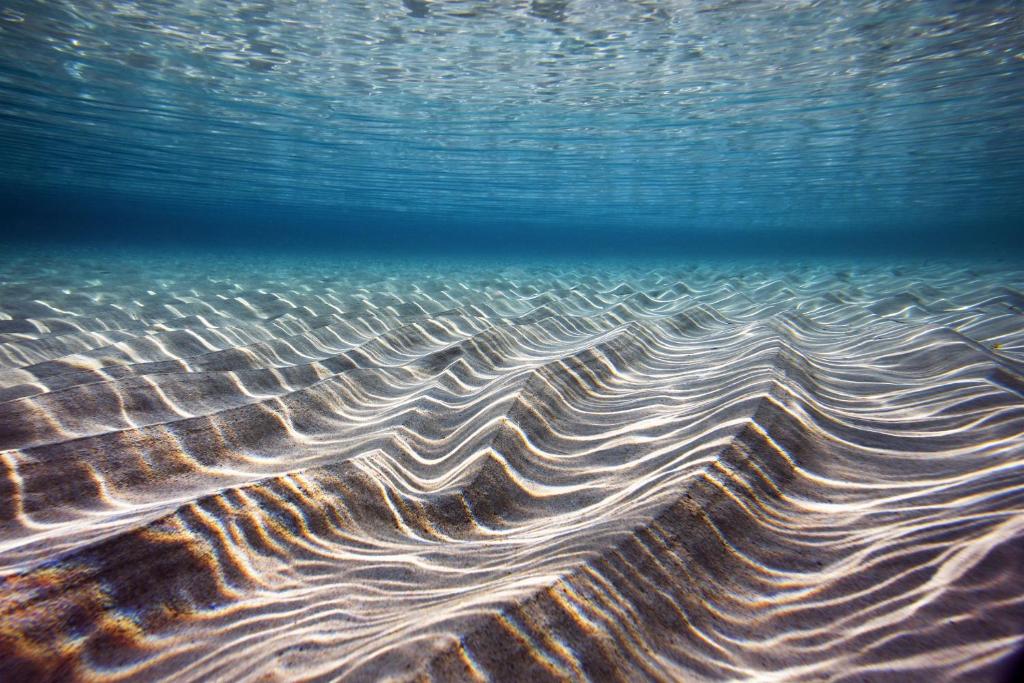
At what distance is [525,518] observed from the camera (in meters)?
2.61

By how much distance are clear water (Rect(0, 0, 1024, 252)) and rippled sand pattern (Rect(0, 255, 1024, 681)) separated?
9.77m

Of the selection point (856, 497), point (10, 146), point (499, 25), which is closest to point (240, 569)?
point (856, 497)

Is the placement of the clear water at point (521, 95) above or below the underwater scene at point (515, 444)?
above

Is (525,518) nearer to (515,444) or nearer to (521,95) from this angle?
(515,444)

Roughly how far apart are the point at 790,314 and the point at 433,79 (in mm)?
12508

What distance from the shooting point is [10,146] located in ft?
85.0

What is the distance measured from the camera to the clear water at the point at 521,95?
11414 millimetres

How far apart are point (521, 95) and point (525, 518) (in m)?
16.7

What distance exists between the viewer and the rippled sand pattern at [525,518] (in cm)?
156

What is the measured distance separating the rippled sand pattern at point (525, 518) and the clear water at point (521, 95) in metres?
9.77

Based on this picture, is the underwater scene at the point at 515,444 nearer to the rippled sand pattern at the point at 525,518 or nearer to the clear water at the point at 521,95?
the rippled sand pattern at the point at 525,518

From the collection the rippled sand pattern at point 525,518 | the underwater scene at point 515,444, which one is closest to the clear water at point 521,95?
the underwater scene at point 515,444

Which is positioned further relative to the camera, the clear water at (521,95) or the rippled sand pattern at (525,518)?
the clear water at (521,95)

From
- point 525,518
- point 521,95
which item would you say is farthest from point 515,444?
point 521,95
